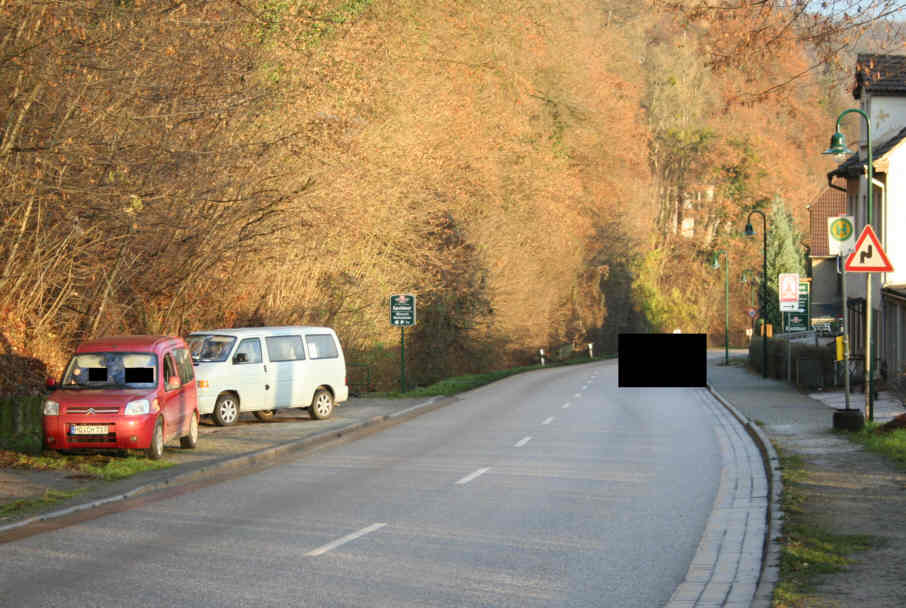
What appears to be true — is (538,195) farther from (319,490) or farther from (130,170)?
(319,490)

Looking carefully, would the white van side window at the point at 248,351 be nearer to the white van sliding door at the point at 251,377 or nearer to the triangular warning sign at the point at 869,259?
the white van sliding door at the point at 251,377

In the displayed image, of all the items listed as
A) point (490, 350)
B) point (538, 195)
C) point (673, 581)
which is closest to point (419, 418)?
point (673, 581)

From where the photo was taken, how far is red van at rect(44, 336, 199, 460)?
16875 mm

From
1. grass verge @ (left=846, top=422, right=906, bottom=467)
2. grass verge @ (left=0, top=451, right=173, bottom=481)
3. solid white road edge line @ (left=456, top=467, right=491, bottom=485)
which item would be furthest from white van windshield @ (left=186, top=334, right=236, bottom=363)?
grass verge @ (left=846, top=422, right=906, bottom=467)

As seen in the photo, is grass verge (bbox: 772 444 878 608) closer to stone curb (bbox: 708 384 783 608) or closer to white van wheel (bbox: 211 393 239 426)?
stone curb (bbox: 708 384 783 608)

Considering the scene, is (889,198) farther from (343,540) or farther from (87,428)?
(343,540)

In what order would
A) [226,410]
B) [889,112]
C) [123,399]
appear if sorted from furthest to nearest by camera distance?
1. [889,112]
2. [226,410]
3. [123,399]

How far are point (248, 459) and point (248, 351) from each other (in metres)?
6.64

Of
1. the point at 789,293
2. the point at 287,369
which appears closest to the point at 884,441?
the point at 287,369

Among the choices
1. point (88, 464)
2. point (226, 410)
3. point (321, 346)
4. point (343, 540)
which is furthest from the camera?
point (321, 346)

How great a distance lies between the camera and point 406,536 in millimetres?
11195

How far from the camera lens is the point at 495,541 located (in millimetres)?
10898

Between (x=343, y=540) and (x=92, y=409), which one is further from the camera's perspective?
(x=92, y=409)

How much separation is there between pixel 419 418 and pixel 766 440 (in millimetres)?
10444
